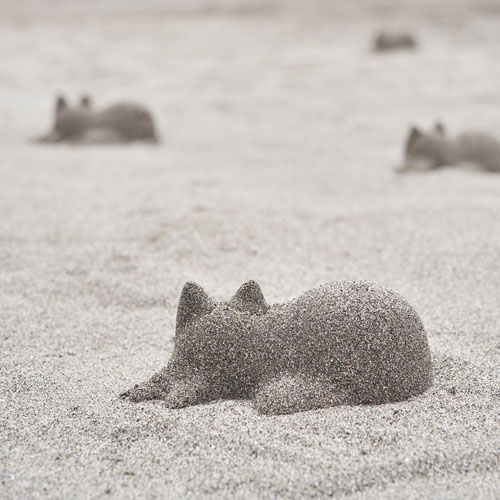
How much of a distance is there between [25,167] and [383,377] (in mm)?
3841

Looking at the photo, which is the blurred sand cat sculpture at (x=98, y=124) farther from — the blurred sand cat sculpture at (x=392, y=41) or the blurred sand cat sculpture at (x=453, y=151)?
the blurred sand cat sculpture at (x=392, y=41)

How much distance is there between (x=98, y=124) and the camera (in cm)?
568

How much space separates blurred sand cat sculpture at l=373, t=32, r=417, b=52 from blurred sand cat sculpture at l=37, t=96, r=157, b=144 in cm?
494

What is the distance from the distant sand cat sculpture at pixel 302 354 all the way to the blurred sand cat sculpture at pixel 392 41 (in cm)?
810

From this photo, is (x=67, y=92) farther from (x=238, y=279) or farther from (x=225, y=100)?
(x=238, y=279)

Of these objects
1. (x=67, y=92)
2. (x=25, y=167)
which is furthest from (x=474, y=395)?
(x=67, y=92)

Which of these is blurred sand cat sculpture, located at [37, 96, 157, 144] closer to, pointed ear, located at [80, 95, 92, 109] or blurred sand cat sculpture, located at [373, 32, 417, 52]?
pointed ear, located at [80, 95, 92, 109]

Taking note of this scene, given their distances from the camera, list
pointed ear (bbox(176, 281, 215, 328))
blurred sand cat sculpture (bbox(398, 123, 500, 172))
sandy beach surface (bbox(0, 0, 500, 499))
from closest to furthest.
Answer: sandy beach surface (bbox(0, 0, 500, 499))
pointed ear (bbox(176, 281, 215, 328))
blurred sand cat sculpture (bbox(398, 123, 500, 172))

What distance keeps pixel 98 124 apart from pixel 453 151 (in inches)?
115

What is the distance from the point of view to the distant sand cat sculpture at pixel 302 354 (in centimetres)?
196

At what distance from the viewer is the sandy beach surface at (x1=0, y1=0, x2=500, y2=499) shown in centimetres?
176

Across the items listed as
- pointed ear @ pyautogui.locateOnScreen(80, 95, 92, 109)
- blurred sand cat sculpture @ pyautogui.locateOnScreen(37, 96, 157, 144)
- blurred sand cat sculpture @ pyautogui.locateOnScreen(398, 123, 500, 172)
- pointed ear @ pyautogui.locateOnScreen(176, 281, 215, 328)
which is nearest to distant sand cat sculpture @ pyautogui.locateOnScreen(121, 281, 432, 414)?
pointed ear @ pyautogui.locateOnScreen(176, 281, 215, 328)

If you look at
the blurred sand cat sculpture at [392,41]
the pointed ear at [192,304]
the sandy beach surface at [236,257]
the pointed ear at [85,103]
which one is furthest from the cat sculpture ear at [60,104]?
the blurred sand cat sculpture at [392,41]

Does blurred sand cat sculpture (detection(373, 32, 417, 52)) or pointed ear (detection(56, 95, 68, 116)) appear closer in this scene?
pointed ear (detection(56, 95, 68, 116))
